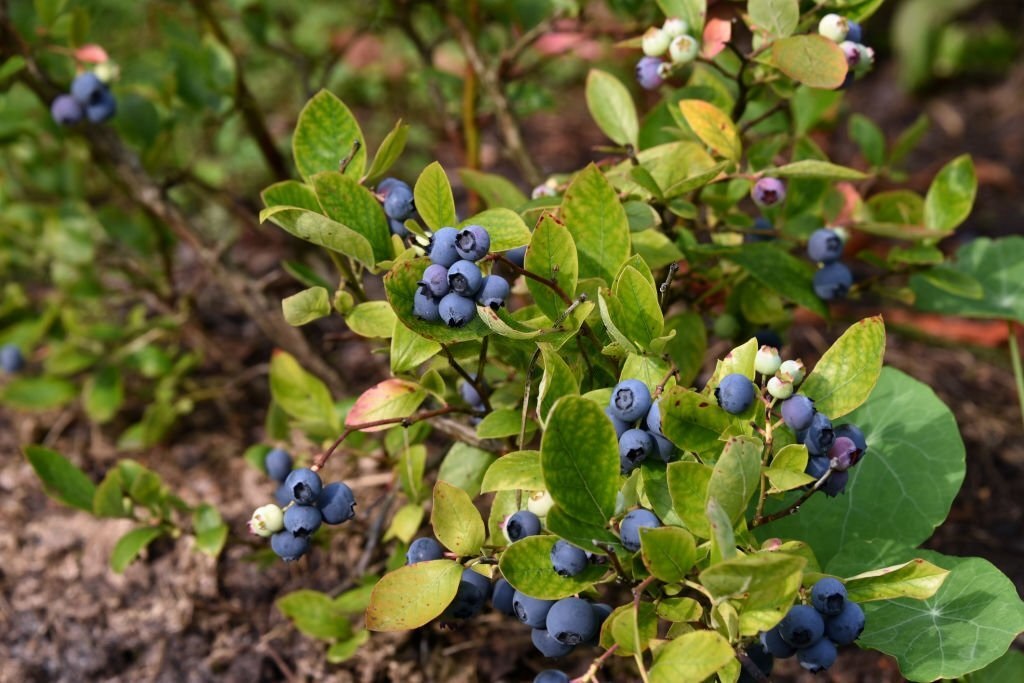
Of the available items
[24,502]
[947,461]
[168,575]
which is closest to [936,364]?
[947,461]

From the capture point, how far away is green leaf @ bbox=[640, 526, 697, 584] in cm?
98

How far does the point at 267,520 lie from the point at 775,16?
3.20 ft

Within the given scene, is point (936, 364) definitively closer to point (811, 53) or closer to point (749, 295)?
point (749, 295)

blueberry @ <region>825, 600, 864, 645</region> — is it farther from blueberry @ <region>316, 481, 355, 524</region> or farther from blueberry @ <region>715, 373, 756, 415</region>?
blueberry @ <region>316, 481, 355, 524</region>

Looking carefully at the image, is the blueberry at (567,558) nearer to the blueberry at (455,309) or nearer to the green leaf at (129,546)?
the blueberry at (455,309)

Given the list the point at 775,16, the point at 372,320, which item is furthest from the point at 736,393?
the point at 775,16

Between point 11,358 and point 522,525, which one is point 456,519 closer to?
point 522,525

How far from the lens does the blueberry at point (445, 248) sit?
1.06 m

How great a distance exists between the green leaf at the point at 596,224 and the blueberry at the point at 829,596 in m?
0.45

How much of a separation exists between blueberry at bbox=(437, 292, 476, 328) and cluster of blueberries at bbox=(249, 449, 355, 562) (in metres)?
0.30

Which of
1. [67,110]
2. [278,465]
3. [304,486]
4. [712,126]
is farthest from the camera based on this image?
[67,110]

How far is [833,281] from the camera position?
1548 millimetres

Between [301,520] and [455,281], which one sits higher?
[455,281]

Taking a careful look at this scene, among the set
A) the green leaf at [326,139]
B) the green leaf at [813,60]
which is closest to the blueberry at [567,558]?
the green leaf at [326,139]
